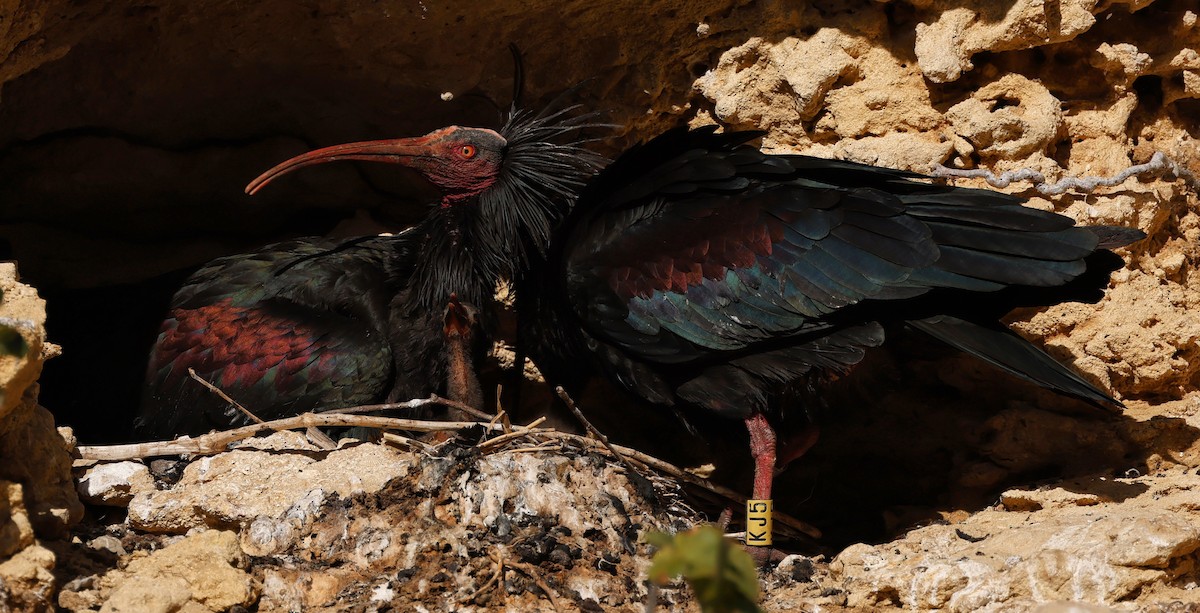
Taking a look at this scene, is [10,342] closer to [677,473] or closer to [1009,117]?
[677,473]

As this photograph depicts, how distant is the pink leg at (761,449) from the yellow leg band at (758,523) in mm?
55

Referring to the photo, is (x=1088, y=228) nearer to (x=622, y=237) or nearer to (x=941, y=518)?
(x=941, y=518)

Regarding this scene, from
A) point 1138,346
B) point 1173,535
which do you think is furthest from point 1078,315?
point 1173,535

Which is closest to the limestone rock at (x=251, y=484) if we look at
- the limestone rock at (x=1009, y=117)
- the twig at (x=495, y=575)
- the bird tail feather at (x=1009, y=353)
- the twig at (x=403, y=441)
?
the twig at (x=403, y=441)

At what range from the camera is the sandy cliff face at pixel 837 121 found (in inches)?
212

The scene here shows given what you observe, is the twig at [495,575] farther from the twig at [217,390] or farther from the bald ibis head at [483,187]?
the bald ibis head at [483,187]

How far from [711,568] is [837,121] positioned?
411cm

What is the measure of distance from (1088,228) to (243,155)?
4.07 m

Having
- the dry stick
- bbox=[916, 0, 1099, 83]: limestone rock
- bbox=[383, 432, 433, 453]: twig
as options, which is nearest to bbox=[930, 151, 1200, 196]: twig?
bbox=[916, 0, 1099, 83]: limestone rock

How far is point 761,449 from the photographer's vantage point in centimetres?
515

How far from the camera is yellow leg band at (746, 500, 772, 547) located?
199 inches

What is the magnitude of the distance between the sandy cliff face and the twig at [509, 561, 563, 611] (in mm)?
631

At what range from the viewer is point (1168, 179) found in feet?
18.7

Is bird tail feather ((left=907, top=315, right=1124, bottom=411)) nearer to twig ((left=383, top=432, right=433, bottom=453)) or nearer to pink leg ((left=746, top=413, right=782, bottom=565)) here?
pink leg ((left=746, top=413, right=782, bottom=565))
